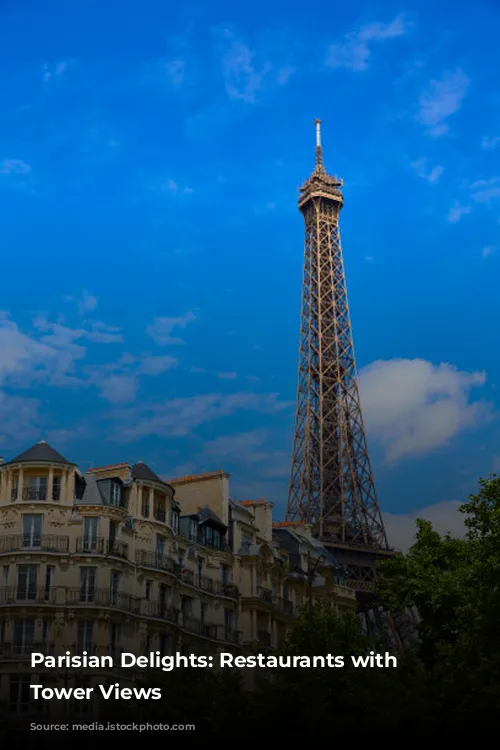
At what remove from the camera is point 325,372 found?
400 ft

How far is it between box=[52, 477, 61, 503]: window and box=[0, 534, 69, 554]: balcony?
206 cm

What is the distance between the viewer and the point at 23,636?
51188 millimetres

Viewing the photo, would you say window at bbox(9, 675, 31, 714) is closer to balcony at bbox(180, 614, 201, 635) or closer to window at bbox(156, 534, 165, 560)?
window at bbox(156, 534, 165, 560)

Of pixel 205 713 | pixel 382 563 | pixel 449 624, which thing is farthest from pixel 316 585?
pixel 205 713

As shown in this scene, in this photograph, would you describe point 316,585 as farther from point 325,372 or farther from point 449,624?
point 325,372

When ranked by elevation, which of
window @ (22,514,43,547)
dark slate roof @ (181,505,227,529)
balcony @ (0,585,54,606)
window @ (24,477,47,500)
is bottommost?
balcony @ (0,585,54,606)

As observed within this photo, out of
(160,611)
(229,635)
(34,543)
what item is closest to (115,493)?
(34,543)

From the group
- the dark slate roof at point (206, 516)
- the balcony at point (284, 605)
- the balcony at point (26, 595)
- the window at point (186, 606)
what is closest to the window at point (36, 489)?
the balcony at point (26, 595)

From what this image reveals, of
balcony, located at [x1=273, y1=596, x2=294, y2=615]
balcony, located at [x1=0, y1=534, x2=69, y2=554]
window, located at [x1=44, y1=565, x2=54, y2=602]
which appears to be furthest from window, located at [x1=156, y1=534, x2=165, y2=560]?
balcony, located at [x1=273, y1=596, x2=294, y2=615]

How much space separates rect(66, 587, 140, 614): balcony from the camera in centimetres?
5216

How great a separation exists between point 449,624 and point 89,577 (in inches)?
831

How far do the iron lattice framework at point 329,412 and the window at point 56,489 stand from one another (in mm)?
48785

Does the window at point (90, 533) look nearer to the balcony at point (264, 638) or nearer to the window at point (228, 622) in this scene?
the window at point (228, 622)

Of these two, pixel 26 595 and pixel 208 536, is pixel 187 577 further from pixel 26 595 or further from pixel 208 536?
pixel 26 595
